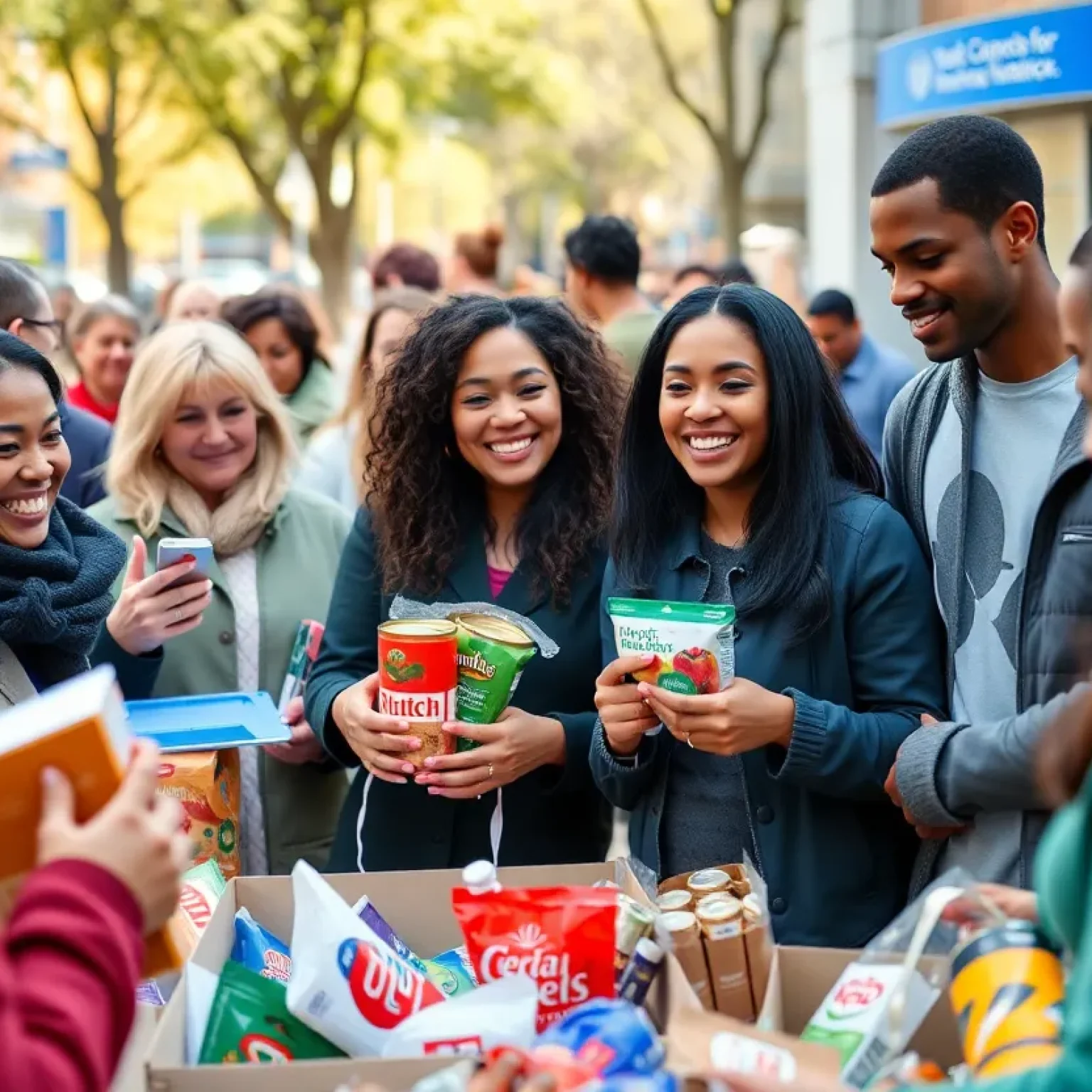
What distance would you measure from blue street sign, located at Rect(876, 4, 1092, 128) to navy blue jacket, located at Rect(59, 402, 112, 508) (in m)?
7.22

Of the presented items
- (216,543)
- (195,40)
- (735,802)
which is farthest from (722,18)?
(735,802)

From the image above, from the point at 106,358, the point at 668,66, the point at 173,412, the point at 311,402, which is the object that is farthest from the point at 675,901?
the point at 668,66

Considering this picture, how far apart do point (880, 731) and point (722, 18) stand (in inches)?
518

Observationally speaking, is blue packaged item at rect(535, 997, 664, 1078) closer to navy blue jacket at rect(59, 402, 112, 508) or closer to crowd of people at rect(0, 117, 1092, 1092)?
crowd of people at rect(0, 117, 1092, 1092)

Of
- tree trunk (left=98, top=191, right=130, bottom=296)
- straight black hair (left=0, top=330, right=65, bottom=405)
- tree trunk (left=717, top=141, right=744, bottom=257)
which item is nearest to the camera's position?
straight black hair (left=0, top=330, right=65, bottom=405)

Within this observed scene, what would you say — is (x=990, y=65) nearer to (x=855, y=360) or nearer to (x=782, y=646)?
(x=855, y=360)

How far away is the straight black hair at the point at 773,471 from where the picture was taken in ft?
9.11

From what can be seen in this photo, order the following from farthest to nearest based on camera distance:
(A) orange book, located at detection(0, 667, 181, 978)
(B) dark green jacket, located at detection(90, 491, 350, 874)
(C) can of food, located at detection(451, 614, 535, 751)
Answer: (B) dark green jacket, located at detection(90, 491, 350, 874) < (C) can of food, located at detection(451, 614, 535, 751) < (A) orange book, located at detection(0, 667, 181, 978)

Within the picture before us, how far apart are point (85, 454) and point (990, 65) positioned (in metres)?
7.61

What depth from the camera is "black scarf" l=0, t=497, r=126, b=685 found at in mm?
2865

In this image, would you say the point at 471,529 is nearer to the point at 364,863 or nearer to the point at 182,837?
the point at 364,863

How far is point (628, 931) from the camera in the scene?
2.21 meters

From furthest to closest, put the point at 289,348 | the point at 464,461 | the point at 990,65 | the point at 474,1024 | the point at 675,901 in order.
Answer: the point at 990,65, the point at 289,348, the point at 464,461, the point at 675,901, the point at 474,1024

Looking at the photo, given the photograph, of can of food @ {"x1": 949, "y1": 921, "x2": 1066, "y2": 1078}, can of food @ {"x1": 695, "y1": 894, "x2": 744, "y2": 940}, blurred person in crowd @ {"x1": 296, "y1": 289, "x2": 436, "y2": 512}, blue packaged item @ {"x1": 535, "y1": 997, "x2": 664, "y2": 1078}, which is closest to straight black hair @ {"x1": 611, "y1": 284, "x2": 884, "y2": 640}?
can of food @ {"x1": 695, "y1": 894, "x2": 744, "y2": 940}
